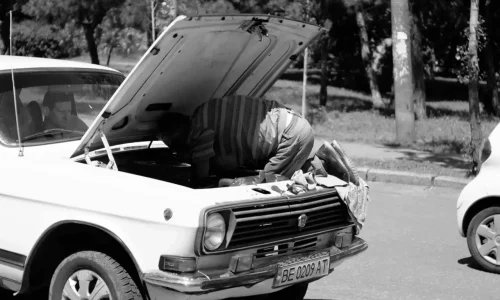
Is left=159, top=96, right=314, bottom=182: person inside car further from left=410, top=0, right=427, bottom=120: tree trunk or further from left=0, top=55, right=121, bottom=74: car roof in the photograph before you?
left=410, top=0, right=427, bottom=120: tree trunk

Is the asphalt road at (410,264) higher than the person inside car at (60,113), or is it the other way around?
the person inside car at (60,113)

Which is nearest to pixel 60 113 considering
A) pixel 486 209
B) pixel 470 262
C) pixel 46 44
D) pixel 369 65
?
pixel 486 209

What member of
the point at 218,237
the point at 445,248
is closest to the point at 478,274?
the point at 445,248

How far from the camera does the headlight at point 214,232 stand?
4215mm

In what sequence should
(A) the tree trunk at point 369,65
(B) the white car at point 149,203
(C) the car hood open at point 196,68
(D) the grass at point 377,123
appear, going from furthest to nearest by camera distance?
(A) the tree trunk at point 369,65 < (D) the grass at point 377,123 < (C) the car hood open at point 196,68 < (B) the white car at point 149,203

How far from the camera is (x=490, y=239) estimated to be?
6973 millimetres

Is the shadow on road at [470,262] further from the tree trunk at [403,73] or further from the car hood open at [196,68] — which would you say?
the tree trunk at [403,73]

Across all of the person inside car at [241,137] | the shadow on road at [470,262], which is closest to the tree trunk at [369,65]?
the shadow on road at [470,262]

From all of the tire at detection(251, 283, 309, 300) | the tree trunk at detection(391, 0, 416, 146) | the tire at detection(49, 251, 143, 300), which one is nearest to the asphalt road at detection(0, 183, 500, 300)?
the tire at detection(251, 283, 309, 300)

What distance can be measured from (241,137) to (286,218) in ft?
3.66

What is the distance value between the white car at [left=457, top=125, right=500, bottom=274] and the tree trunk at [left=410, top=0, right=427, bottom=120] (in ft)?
39.2

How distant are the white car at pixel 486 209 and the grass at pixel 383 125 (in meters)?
4.45

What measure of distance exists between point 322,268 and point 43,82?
2.38m

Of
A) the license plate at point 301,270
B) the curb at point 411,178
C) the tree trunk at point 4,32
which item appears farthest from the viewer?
the tree trunk at point 4,32
